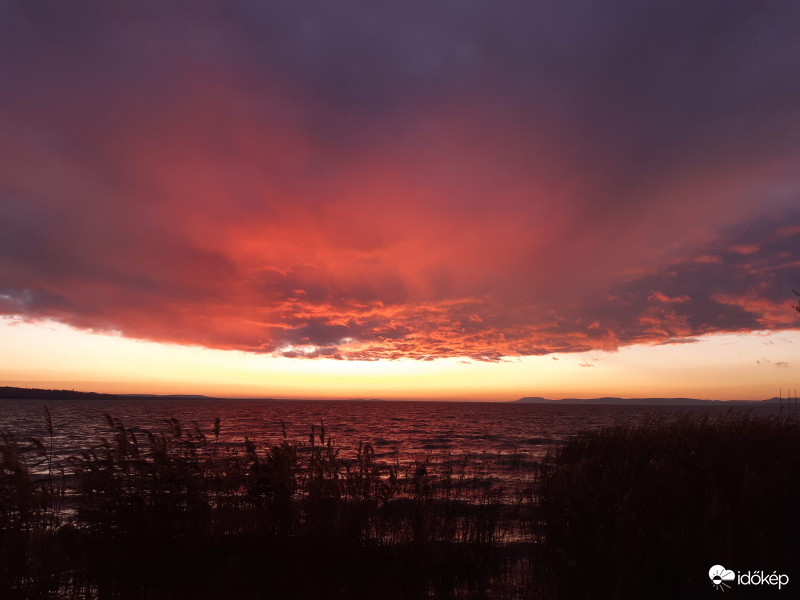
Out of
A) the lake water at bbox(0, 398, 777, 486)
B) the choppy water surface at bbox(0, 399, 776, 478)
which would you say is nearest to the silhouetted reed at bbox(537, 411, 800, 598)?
the choppy water surface at bbox(0, 399, 776, 478)

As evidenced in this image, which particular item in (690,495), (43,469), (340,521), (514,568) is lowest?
(43,469)

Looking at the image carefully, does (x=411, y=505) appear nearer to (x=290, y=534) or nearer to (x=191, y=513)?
(x=290, y=534)

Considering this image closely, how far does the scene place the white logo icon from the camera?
18.9ft

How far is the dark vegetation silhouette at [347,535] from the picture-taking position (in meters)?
6.22

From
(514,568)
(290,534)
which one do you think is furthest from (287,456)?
(514,568)

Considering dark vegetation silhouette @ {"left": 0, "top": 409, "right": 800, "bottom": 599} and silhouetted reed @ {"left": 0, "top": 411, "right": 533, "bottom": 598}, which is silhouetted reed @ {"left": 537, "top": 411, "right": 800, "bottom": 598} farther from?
silhouetted reed @ {"left": 0, "top": 411, "right": 533, "bottom": 598}

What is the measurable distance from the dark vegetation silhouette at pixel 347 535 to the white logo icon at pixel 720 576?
0.36ft

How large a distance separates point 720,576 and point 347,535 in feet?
17.4

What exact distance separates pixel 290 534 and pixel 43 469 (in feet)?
59.5

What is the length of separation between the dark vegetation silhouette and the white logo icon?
0.11m

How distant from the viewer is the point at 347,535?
304 inches

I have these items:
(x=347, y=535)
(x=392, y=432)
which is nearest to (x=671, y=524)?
(x=347, y=535)

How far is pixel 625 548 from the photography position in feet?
21.6

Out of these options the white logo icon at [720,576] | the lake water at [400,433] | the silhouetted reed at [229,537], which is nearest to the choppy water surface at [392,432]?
the lake water at [400,433]
